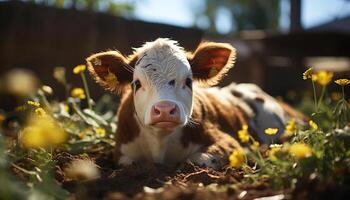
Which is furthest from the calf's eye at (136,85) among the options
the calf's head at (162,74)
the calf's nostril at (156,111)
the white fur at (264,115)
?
the white fur at (264,115)

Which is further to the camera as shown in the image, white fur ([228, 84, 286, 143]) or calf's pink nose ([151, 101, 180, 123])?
white fur ([228, 84, 286, 143])

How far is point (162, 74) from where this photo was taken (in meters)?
4.57

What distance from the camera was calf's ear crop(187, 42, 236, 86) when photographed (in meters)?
5.17

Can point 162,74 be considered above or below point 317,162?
above

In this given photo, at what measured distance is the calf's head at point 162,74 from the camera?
4.17 meters

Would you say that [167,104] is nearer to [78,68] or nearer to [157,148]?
[157,148]

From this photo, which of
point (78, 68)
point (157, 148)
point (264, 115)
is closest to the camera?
point (78, 68)

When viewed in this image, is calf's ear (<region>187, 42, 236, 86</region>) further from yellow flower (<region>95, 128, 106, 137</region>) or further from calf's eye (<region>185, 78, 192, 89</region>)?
yellow flower (<region>95, 128, 106, 137</region>)

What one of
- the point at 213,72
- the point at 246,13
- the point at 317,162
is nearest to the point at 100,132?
the point at 213,72

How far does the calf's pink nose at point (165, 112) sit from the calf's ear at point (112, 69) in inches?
40.1

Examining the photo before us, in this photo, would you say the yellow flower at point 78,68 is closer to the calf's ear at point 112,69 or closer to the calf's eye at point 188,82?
the calf's ear at point 112,69

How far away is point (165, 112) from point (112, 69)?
123 cm

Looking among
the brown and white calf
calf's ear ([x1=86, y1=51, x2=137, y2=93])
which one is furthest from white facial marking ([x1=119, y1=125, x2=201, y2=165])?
calf's ear ([x1=86, y1=51, x2=137, y2=93])

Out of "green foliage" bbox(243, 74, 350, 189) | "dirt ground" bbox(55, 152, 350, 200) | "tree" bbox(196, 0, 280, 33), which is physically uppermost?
"tree" bbox(196, 0, 280, 33)
